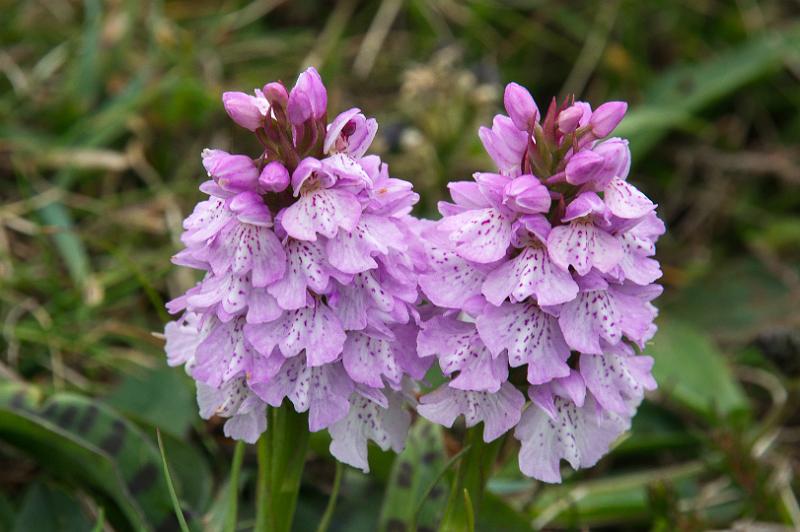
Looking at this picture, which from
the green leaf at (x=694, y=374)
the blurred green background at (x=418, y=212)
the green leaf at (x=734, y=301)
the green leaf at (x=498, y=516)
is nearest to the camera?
the green leaf at (x=498, y=516)

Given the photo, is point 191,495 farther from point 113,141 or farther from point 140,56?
point 140,56

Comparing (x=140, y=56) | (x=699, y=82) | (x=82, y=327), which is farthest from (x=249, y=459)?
(x=699, y=82)

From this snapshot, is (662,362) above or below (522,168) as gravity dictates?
below

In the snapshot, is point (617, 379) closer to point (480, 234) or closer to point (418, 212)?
point (480, 234)

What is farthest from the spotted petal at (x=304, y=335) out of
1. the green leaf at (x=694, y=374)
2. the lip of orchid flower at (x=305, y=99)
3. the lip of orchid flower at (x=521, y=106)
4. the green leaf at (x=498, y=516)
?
the green leaf at (x=694, y=374)

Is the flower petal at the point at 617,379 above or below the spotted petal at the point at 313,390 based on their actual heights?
above

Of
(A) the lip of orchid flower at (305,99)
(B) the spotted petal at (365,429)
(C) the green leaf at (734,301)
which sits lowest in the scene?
(C) the green leaf at (734,301)

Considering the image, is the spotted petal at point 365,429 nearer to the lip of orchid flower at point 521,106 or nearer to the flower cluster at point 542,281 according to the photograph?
the flower cluster at point 542,281
